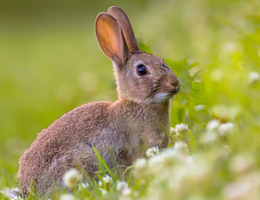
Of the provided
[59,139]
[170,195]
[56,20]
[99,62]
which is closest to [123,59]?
[59,139]

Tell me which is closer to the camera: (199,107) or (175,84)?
(175,84)

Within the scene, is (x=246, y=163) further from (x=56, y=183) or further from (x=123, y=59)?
(x=123, y=59)

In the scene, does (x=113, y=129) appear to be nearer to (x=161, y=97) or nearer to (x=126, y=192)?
(x=161, y=97)

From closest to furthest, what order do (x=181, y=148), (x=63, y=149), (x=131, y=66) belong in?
(x=181, y=148) → (x=63, y=149) → (x=131, y=66)

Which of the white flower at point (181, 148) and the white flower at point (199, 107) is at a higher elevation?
the white flower at point (199, 107)

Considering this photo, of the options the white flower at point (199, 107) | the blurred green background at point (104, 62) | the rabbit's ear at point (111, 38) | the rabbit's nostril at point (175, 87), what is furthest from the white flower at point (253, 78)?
the rabbit's ear at point (111, 38)

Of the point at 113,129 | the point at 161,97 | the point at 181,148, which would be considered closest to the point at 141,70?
the point at 161,97

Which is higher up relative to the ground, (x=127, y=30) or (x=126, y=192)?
(x=127, y=30)

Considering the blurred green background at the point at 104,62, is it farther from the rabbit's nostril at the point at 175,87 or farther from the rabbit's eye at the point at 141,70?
the rabbit's eye at the point at 141,70
